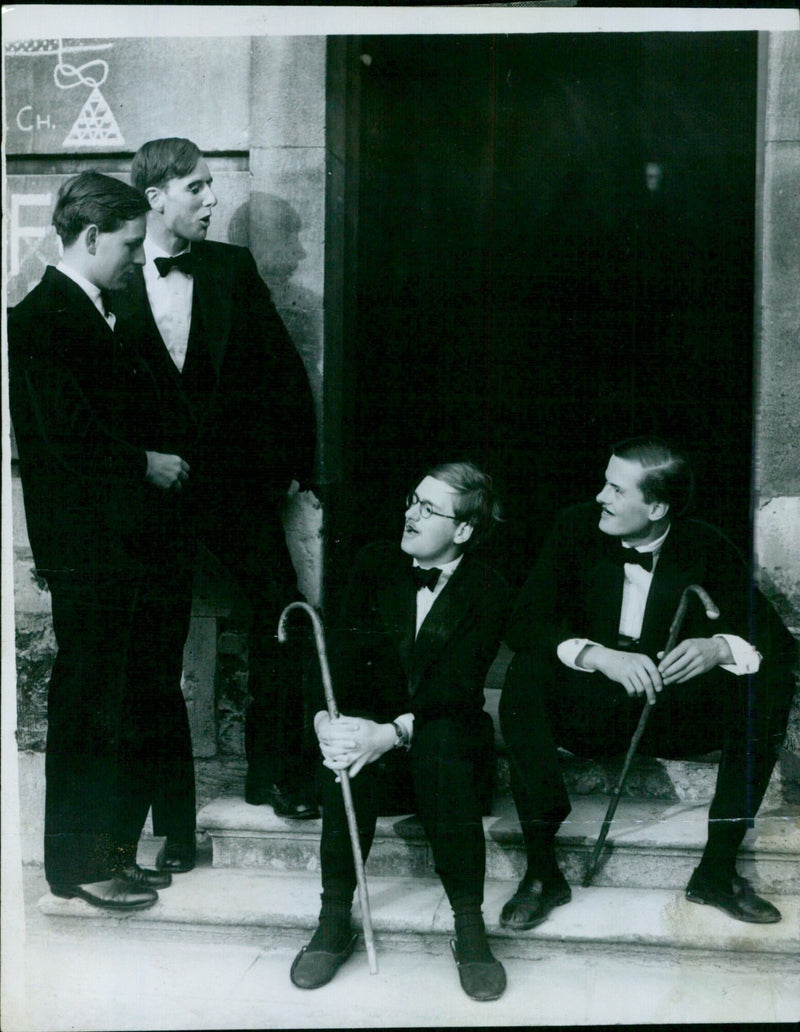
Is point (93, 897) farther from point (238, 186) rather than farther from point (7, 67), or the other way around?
point (7, 67)

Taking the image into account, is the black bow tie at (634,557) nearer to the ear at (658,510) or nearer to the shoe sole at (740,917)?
the ear at (658,510)

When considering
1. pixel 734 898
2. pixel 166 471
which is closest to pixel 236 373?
pixel 166 471

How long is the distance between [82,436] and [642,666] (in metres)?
2.17

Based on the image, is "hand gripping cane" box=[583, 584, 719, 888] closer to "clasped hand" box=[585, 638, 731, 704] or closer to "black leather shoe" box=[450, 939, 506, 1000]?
"clasped hand" box=[585, 638, 731, 704]

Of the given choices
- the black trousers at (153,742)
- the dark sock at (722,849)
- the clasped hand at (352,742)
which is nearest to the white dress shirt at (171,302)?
the black trousers at (153,742)

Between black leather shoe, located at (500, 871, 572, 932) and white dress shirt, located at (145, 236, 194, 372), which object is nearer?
black leather shoe, located at (500, 871, 572, 932)

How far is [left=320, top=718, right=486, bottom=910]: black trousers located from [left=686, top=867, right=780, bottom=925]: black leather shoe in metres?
0.80

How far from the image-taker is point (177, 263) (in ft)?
13.9

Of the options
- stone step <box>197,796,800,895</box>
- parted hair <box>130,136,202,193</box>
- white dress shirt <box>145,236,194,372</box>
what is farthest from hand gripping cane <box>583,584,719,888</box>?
parted hair <box>130,136,202,193</box>

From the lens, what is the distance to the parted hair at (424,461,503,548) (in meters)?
4.05

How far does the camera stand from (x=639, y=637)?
4.09m

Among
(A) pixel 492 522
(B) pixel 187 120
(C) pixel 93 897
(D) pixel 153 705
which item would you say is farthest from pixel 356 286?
(C) pixel 93 897

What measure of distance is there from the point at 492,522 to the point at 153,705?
1.44 m

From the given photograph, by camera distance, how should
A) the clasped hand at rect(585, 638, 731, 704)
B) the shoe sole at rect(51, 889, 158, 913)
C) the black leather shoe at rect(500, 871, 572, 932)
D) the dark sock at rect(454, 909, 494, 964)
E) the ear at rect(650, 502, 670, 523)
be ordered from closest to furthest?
the dark sock at rect(454, 909, 494, 964)
the black leather shoe at rect(500, 871, 572, 932)
the clasped hand at rect(585, 638, 731, 704)
the shoe sole at rect(51, 889, 158, 913)
the ear at rect(650, 502, 670, 523)
